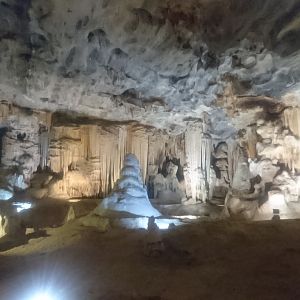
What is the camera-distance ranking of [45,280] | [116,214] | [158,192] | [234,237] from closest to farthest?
1. [45,280]
2. [234,237]
3. [116,214]
4. [158,192]

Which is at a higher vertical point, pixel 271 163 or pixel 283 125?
pixel 283 125

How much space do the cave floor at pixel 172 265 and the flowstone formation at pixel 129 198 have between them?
380 cm

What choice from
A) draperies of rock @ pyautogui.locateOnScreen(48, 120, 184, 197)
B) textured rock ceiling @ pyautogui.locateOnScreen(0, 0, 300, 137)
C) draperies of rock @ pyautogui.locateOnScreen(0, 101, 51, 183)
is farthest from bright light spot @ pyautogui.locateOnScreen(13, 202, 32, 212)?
textured rock ceiling @ pyautogui.locateOnScreen(0, 0, 300, 137)

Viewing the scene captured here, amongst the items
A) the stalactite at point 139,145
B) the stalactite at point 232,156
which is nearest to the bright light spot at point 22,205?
the stalactite at point 139,145

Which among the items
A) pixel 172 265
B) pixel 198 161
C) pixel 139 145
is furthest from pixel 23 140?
pixel 172 265

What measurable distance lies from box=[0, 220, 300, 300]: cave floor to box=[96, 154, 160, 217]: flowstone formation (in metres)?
3.80

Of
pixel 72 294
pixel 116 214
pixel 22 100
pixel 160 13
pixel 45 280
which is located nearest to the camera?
pixel 72 294

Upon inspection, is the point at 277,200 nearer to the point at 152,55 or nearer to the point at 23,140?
the point at 152,55

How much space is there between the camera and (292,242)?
6836mm

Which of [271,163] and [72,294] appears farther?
[271,163]

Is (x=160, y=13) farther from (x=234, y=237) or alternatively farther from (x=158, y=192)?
(x=158, y=192)

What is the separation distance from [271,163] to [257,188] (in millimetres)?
1359

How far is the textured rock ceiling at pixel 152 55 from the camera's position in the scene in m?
9.55

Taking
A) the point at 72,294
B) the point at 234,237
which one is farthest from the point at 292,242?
the point at 72,294
